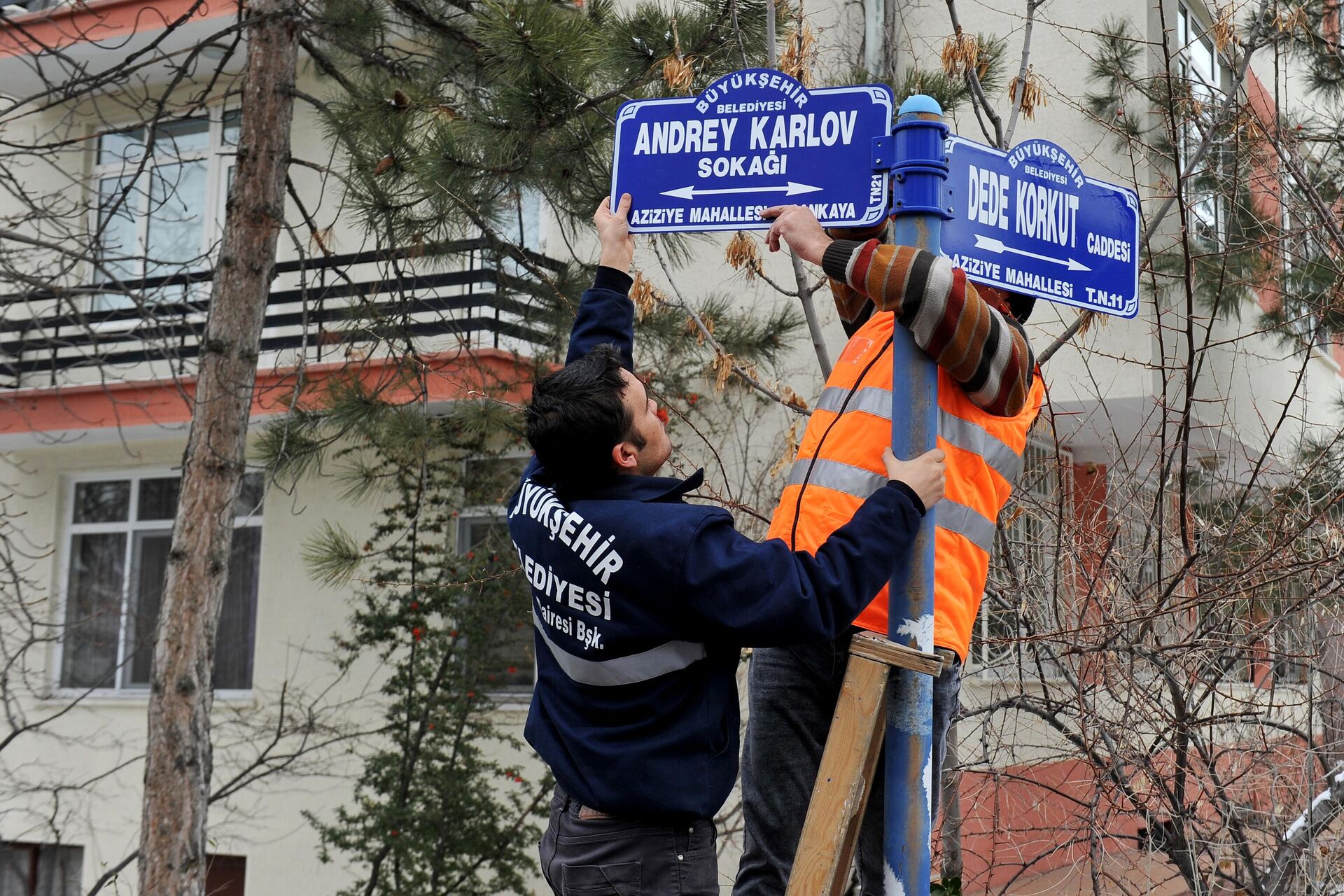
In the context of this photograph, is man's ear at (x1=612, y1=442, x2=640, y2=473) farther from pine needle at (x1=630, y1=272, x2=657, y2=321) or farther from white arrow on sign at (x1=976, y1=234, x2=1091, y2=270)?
pine needle at (x1=630, y1=272, x2=657, y2=321)

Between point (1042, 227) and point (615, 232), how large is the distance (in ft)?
2.51

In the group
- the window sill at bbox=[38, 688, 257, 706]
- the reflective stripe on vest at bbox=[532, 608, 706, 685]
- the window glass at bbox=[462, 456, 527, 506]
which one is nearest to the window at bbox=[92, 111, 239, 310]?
the window sill at bbox=[38, 688, 257, 706]

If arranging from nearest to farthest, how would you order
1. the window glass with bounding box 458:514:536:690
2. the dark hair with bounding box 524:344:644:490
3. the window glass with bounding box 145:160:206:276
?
1. the dark hair with bounding box 524:344:644:490
2. the window glass with bounding box 458:514:536:690
3. the window glass with bounding box 145:160:206:276

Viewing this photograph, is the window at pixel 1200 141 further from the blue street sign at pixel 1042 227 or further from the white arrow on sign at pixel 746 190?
the white arrow on sign at pixel 746 190

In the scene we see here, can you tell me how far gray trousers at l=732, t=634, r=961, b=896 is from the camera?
2236 millimetres

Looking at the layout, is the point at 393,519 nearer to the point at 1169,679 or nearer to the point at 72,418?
the point at 72,418

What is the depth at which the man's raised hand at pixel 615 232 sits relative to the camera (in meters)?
2.34

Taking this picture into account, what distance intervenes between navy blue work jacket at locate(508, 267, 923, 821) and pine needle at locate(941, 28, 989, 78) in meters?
2.32

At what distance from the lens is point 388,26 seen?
700cm

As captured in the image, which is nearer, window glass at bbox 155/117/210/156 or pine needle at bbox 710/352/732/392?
pine needle at bbox 710/352/732/392

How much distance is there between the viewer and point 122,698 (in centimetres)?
1014

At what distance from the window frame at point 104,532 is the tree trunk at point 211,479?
461 cm

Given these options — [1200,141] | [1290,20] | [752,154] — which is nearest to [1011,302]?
[752,154]

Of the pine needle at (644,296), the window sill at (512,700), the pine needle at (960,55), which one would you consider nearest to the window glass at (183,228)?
the window sill at (512,700)
